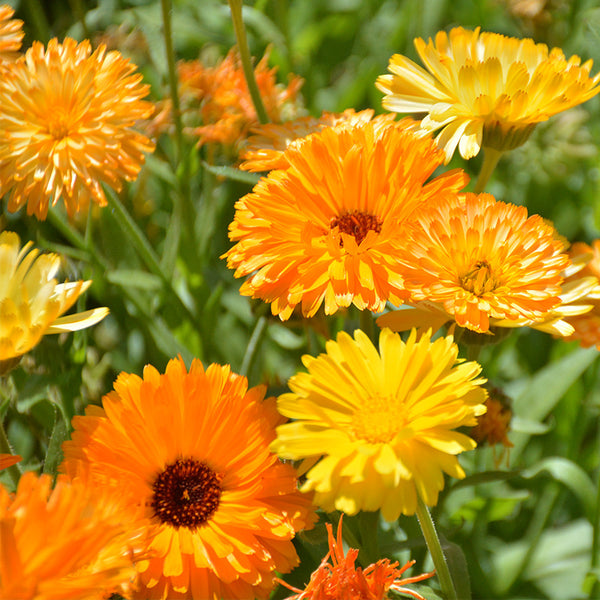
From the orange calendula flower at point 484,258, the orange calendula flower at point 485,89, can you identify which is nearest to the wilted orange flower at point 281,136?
the orange calendula flower at point 485,89

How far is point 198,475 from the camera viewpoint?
75 cm

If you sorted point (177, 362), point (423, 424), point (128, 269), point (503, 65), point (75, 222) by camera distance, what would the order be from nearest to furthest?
point (423, 424), point (177, 362), point (503, 65), point (128, 269), point (75, 222)

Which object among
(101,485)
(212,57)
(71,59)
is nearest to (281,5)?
(212,57)

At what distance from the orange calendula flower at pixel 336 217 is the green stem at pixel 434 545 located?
0.55ft

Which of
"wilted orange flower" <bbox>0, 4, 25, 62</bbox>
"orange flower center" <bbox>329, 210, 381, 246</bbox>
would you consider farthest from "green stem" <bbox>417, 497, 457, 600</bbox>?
"wilted orange flower" <bbox>0, 4, 25, 62</bbox>

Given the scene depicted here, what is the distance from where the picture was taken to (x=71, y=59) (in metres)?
0.89

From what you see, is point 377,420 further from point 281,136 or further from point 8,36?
point 8,36

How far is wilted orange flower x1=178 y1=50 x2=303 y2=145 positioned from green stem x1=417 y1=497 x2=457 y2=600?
0.70 meters

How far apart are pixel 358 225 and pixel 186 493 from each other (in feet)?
0.95

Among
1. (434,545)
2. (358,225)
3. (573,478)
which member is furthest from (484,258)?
(573,478)

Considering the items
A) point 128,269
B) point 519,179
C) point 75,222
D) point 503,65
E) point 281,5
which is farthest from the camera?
point 519,179

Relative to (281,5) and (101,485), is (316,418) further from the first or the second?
(281,5)

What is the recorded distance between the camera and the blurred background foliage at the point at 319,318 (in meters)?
0.94

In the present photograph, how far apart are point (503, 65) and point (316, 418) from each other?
1.46ft
